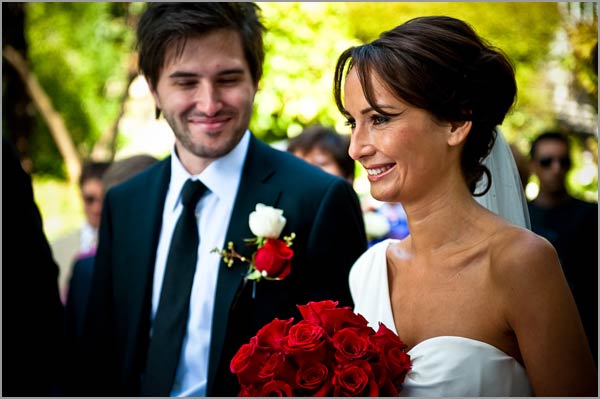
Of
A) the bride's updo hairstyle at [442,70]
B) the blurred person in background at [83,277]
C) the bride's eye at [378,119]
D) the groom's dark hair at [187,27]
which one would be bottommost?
the blurred person in background at [83,277]

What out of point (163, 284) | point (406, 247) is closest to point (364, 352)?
point (406, 247)

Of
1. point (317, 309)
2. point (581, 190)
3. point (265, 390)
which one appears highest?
point (317, 309)

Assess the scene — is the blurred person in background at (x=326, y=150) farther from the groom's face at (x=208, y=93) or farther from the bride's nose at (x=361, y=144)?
the bride's nose at (x=361, y=144)

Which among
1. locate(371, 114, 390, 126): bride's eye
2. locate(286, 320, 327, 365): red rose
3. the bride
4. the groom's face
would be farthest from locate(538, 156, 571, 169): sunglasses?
locate(286, 320, 327, 365): red rose

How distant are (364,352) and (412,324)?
1.42ft

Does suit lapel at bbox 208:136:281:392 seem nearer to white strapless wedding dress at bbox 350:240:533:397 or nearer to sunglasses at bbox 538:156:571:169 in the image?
white strapless wedding dress at bbox 350:240:533:397

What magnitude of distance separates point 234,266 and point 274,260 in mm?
260

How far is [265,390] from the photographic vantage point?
2.62 metres

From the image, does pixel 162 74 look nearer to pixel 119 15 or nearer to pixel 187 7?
pixel 187 7

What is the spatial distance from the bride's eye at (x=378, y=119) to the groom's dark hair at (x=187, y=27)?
134 cm

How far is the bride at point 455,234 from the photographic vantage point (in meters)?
2.68

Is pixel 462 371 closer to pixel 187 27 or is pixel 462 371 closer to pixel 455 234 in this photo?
pixel 455 234

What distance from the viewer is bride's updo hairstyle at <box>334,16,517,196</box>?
9.18ft

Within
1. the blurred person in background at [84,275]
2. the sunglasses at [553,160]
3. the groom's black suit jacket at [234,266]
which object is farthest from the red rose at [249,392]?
the sunglasses at [553,160]
